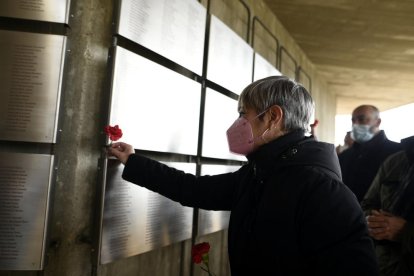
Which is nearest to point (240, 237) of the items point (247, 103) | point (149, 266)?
point (247, 103)

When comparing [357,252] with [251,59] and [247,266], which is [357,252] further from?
[251,59]

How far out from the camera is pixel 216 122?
240cm

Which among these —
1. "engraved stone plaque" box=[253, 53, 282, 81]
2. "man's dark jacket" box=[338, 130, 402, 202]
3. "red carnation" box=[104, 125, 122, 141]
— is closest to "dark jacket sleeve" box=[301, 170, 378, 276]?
"red carnation" box=[104, 125, 122, 141]

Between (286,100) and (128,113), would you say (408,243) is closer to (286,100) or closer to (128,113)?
(286,100)

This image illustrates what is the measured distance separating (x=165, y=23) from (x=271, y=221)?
1.16 metres

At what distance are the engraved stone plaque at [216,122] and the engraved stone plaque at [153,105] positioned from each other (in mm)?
136

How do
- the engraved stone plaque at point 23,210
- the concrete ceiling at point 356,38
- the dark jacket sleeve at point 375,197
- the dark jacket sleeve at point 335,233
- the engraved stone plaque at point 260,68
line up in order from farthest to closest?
the concrete ceiling at point 356,38 < the engraved stone plaque at point 260,68 < the dark jacket sleeve at point 375,197 < the engraved stone plaque at point 23,210 < the dark jacket sleeve at point 335,233

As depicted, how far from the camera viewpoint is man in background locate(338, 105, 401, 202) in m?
2.90

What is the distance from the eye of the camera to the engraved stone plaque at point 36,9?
1309 millimetres

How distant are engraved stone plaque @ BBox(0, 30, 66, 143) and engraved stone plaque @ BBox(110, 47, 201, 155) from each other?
0.25m

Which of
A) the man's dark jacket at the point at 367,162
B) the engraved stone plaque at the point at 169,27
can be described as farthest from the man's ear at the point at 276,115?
the man's dark jacket at the point at 367,162

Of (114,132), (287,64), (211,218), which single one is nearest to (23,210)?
(114,132)

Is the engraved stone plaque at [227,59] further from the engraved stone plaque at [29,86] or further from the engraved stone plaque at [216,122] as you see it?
the engraved stone plaque at [29,86]

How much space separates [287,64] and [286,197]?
3632 mm
